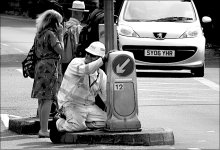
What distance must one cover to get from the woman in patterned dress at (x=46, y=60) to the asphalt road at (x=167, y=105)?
42 cm

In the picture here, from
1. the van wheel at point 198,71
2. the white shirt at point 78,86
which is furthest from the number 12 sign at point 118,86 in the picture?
the van wheel at point 198,71

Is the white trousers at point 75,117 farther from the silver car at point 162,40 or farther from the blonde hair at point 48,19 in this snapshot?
the silver car at point 162,40

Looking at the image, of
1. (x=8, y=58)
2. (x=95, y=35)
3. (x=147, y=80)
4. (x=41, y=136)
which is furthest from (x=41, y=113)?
(x=8, y=58)

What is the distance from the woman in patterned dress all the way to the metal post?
641mm

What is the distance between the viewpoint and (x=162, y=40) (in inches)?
721

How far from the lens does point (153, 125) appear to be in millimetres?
13367

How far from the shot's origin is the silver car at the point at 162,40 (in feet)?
59.9

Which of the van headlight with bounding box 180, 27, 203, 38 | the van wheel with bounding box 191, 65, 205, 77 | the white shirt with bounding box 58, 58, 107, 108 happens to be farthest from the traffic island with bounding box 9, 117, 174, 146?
the van wheel with bounding box 191, 65, 205, 77

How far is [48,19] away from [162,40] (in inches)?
261

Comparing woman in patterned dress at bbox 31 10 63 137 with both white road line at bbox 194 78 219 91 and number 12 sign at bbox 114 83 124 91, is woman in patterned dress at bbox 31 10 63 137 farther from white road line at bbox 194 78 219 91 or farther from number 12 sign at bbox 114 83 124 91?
white road line at bbox 194 78 219 91

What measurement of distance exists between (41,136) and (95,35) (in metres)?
1.60

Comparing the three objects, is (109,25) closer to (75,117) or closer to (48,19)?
(48,19)

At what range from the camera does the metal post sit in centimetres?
1150

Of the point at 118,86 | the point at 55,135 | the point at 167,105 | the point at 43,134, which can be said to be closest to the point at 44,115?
the point at 43,134
